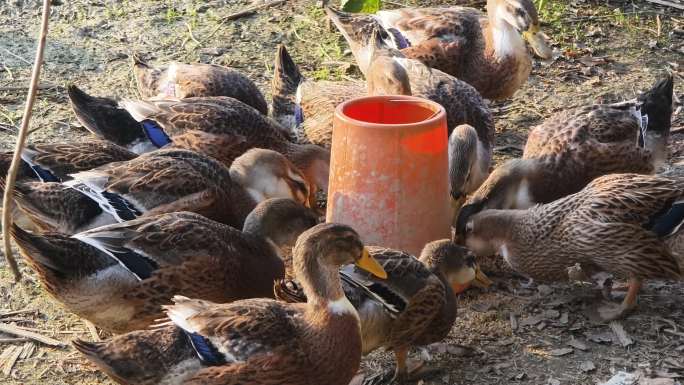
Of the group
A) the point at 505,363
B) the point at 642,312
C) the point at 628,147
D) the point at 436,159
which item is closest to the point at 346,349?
the point at 505,363

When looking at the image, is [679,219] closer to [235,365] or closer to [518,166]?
[518,166]

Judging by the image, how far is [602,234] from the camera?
5.49 meters

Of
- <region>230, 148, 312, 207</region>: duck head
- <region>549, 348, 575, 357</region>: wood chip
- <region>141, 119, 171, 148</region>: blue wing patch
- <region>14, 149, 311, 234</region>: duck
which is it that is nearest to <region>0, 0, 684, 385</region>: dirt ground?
<region>549, 348, 575, 357</region>: wood chip

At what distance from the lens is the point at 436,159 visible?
18.5ft

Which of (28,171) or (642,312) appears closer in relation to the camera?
(642,312)

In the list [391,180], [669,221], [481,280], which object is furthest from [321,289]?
[669,221]

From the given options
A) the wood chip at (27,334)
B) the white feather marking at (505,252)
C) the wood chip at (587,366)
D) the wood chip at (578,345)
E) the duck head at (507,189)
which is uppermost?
the duck head at (507,189)

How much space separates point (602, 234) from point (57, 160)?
10.3 ft

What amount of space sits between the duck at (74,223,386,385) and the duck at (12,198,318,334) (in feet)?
1.71

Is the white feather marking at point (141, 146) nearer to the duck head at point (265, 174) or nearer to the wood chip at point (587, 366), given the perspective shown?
the duck head at point (265, 174)

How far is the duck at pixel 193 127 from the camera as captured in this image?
6570 mm

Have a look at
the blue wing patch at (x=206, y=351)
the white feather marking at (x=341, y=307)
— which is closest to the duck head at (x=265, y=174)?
the white feather marking at (x=341, y=307)

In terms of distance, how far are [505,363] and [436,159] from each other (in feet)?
3.98

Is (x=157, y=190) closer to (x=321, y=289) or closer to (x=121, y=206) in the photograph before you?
(x=121, y=206)
